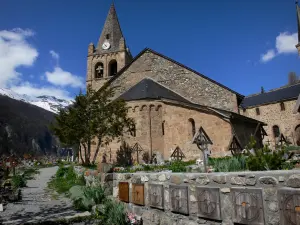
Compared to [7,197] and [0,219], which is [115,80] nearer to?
[7,197]

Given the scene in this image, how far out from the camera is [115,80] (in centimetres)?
2330

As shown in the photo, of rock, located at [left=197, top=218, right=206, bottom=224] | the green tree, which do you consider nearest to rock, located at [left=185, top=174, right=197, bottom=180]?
rock, located at [left=197, top=218, right=206, bottom=224]

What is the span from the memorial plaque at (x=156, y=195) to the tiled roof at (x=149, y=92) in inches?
495

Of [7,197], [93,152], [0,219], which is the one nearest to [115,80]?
[93,152]

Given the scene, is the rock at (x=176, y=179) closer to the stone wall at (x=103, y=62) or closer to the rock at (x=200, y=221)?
the rock at (x=200, y=221)

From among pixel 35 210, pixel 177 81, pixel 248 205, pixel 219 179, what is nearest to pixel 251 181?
pixel 248 205

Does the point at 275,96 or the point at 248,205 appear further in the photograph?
the point at 275,96

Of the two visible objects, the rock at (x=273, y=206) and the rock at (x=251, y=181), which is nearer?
the rock at (x=273, y=206)

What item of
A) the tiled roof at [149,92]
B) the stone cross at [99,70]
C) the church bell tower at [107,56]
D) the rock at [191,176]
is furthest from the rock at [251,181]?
the stone cross at [99,70]

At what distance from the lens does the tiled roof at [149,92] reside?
18375 millimetres

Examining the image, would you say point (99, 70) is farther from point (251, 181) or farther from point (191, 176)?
point (251, 181)

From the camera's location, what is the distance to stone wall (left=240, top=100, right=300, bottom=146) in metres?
34.9

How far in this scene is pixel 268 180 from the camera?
3537 mm

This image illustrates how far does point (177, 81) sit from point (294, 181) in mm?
19124
